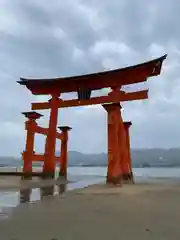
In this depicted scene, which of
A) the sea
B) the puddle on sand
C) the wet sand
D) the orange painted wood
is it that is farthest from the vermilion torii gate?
the wet sand

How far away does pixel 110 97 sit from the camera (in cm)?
1730

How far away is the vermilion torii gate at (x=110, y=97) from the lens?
50.6 ft

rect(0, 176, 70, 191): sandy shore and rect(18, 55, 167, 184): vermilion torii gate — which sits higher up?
rect(18, 55, 167, 184): vermilion torii gate

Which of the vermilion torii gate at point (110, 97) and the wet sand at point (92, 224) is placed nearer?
the wet sand at point (92, 224)

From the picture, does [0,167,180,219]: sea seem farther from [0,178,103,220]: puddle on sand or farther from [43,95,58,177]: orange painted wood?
[43,95,58,177]: orange painted wood

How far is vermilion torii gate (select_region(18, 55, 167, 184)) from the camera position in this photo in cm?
1542

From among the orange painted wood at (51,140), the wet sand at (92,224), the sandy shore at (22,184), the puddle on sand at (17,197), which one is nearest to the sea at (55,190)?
the puddle on sand at (17,197)

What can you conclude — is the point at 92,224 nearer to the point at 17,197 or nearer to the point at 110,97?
the point at 17,197

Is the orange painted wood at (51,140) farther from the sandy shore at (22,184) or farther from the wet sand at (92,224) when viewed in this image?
the wet sand at (92,224)

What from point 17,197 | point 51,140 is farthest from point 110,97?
point 17,197

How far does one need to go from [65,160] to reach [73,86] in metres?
7.91

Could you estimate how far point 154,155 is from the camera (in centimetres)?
15888

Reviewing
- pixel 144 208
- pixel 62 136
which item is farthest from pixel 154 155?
pixel 144 208

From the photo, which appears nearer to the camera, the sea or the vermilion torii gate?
the sea
